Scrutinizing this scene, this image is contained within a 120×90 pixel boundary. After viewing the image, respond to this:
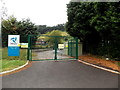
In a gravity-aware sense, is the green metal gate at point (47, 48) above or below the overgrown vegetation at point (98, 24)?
below

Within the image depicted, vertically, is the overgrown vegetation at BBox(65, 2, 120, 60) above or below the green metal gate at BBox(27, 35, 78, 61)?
above

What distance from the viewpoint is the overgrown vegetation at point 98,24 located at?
9.63m

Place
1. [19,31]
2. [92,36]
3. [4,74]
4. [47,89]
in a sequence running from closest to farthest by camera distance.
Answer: [47,89]
[4,74]
[92,36]
[19,31]

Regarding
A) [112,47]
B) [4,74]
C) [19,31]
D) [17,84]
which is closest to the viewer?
[17,84]

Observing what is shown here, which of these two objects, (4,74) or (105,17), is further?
(105,17)

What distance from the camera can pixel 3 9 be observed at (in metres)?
19.8

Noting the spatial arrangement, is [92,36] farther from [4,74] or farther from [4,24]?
[4,24]

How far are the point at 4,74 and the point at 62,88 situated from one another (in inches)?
148

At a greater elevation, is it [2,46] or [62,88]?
[2,46]

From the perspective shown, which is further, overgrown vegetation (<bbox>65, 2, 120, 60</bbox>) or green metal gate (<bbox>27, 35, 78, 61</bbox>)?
green metal gate (<bbox>27, 35, 78, 61</bbox>)

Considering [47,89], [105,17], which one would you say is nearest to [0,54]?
[47,89]

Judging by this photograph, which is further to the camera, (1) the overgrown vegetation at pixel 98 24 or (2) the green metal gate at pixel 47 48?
(2) the green metal gate at pixel 47 48

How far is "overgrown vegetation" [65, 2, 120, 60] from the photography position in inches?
379

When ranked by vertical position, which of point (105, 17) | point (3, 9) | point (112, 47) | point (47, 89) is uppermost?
point (3, 9)
